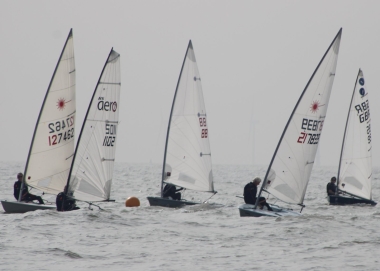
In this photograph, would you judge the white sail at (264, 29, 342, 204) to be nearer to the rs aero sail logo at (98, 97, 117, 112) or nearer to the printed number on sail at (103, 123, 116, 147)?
the printed number on sail at (103, 123, 116, 147)

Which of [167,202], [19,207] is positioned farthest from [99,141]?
[167,202]

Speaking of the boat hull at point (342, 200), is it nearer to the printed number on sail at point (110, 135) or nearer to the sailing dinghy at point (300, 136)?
the sailing dinghy at point (300, 136)

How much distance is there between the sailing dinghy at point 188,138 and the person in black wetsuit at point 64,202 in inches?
224

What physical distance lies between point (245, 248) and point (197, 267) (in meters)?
2.51

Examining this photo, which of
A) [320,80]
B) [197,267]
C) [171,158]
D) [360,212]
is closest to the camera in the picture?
[197,267]

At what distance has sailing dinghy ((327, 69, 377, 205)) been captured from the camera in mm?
30000

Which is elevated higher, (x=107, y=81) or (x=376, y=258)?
(x=107, y=81)

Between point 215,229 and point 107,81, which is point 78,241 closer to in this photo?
point 215,229

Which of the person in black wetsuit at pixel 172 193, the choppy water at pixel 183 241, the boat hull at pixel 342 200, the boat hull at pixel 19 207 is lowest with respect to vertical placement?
the choppy water at pixel 183 241

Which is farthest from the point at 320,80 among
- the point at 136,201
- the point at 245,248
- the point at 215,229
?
the point at 136,201

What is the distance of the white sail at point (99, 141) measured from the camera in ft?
75.5

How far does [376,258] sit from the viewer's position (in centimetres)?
1568

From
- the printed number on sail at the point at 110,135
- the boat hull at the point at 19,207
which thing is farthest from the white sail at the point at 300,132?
the boat hull at the point at 19,207

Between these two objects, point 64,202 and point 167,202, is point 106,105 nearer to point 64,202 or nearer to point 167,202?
point 64,202
